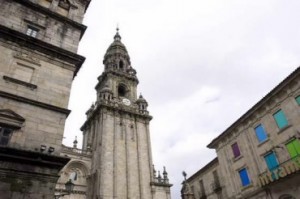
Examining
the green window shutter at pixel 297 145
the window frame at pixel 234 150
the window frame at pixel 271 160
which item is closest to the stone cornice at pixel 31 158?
the green window shutter at pixel 297 145

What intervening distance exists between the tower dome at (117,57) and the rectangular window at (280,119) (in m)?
32.0

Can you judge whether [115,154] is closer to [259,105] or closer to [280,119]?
[259,105]

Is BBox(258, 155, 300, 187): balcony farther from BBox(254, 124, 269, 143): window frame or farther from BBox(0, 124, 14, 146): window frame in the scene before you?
BBox(0, 124, 14, 146): window frame

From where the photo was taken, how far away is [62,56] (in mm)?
13695

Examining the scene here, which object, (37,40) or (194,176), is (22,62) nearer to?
(37,40)

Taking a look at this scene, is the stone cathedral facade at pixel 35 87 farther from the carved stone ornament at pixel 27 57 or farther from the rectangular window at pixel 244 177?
the rectangular window at pixel 244 177

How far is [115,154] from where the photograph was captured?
33.5m

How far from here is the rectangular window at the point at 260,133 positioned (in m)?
19.8

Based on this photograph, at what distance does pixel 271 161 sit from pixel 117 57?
3602 cm

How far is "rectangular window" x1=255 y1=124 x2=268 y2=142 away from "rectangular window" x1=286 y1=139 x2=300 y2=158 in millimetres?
2252

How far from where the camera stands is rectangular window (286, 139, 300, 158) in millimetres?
16781

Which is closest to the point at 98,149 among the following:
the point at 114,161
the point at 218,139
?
the point at 114,161

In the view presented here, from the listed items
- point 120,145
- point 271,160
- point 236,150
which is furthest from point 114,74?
point 271,160

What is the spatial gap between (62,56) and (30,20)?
2752mm
